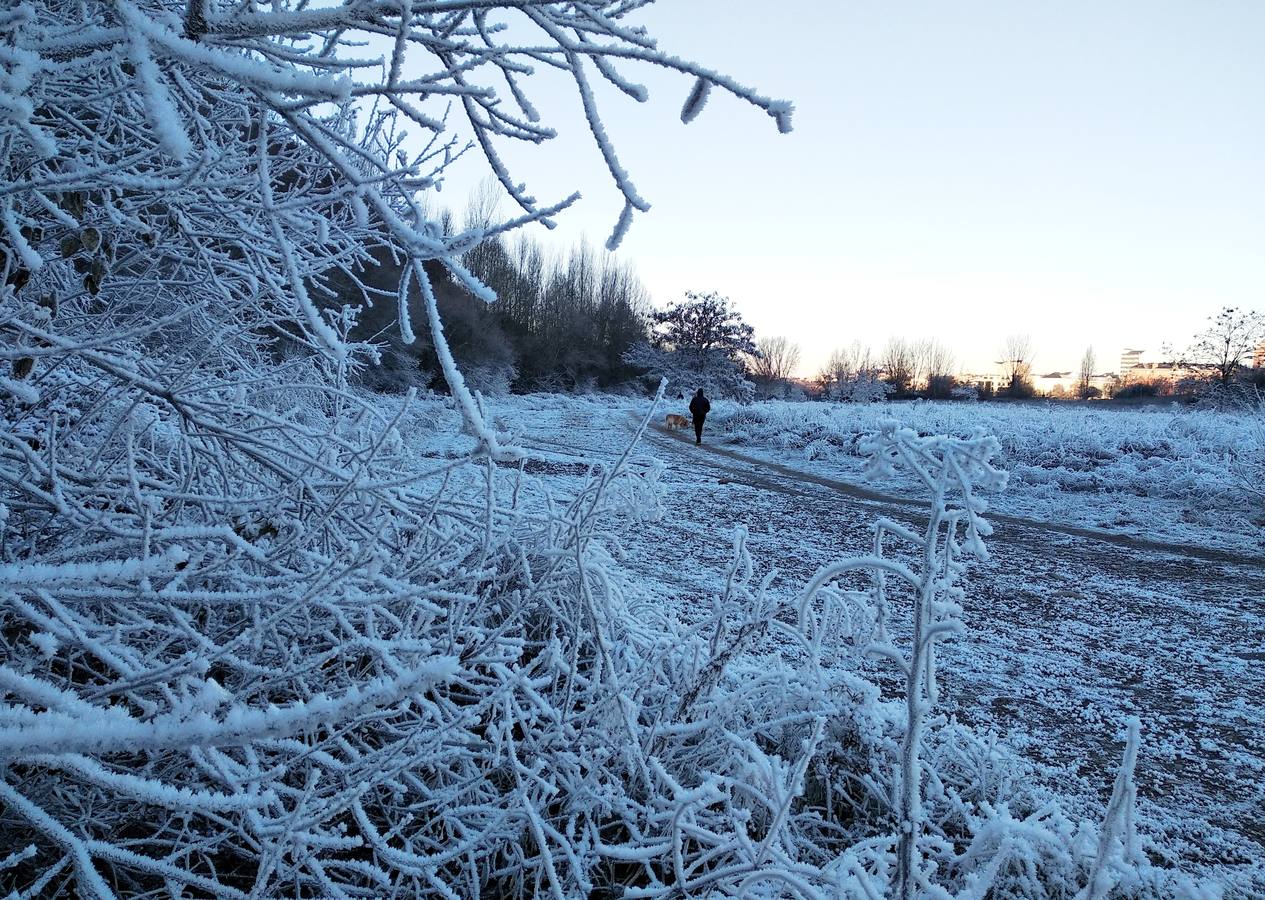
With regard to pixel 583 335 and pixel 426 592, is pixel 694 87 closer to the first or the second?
pixel 426 592

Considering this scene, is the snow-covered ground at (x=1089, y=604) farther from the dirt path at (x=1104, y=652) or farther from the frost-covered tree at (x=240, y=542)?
the frost-covered tree at (x=240, y=542)

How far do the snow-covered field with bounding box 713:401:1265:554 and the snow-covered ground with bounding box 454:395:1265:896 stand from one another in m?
0.06

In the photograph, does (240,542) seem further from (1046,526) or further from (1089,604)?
(1046,526)

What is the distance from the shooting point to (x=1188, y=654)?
4789 mm

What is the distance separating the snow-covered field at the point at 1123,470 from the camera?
974 cm

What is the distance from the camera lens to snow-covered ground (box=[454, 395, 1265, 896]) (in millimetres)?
3156

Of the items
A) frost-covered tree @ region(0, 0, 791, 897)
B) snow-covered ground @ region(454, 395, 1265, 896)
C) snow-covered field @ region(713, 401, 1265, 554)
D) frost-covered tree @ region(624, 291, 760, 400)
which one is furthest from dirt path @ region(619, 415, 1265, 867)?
frost-covered tree @ region(624, 291, 760, 400)

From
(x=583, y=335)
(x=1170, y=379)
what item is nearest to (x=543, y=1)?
(x=583, y=335)

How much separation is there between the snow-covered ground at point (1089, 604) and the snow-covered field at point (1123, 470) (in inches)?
2.4

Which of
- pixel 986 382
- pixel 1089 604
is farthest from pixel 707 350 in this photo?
pixel 1089 604

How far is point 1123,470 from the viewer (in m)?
12.3

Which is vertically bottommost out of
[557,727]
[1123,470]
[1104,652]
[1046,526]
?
[1104,652]

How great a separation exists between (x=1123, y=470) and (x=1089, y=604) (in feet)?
26.2

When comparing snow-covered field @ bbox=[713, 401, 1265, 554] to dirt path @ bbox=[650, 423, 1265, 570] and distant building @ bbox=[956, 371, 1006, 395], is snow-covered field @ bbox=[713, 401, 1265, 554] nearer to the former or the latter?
dirt path @ bbox=[650, 423, 1265, 570]
